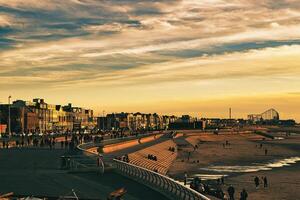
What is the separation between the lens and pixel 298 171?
196 ft

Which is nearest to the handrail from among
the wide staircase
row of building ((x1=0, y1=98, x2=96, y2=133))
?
the wide staircase

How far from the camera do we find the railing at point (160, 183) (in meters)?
20.7

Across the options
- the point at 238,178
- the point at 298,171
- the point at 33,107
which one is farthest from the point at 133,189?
the point at 33,107

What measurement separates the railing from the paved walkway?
Answer: 1.41 ft

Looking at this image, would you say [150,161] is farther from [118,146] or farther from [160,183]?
[160,183]

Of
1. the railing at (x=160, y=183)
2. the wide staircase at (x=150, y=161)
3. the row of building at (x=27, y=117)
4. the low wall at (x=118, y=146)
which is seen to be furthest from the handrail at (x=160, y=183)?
the row of building at (x=27, y=117)

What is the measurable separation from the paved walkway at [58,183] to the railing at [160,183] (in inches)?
16.9

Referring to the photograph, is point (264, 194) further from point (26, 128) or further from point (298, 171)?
point (26, 128)

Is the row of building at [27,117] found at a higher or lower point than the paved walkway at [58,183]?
higher

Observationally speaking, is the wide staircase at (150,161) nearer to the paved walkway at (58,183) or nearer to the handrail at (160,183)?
the paved walkway at (58,183)

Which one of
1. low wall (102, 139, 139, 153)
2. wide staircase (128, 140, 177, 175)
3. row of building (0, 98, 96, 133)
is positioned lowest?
wide staircase (128, 140, 177, 175)

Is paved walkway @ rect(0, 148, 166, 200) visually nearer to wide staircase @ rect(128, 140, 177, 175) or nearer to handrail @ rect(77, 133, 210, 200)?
handrail @ rect(77, 133, 210, 200)

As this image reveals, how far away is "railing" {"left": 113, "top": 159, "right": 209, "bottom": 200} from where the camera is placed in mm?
20669

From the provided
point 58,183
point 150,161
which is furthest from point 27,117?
point 58,183
